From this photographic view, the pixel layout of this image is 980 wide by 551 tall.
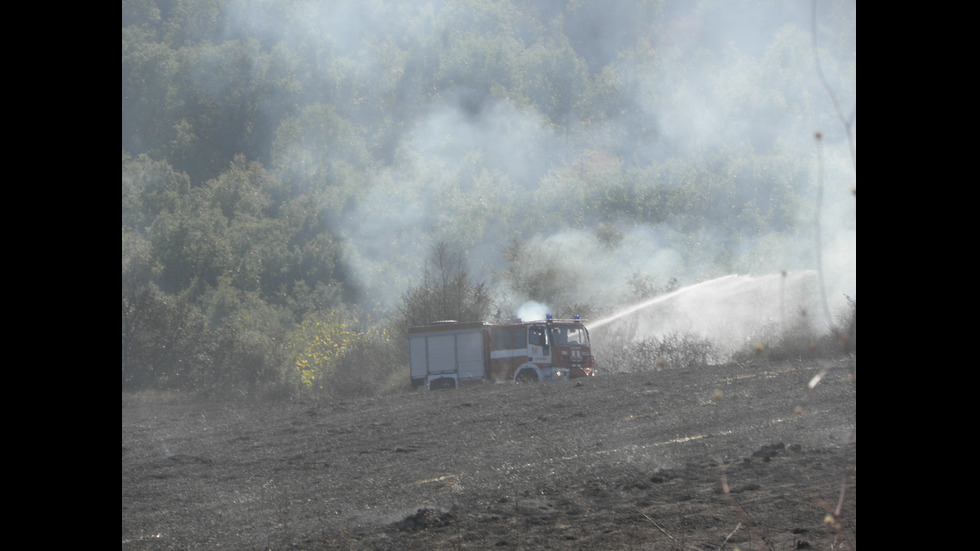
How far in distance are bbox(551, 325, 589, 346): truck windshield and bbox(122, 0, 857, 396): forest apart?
6355mm

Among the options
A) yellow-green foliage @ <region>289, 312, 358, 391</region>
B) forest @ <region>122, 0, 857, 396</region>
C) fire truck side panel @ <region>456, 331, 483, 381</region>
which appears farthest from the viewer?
forest @ <region>122, 0, 857, 396</region>

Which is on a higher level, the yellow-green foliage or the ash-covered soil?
the yellow-green foliage

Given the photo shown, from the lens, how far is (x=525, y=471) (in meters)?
8.95

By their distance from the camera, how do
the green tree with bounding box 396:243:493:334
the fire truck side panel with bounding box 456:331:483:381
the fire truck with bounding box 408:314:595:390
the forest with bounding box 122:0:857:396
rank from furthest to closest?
the forest with bounding box 122:0:857:396
the green tree with bounding box 396:243:493:334
the fire truck side panel with bounding box 456:331:483:381
the fire truck with bounding box 408:314:595:390

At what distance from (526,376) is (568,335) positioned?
136 centimetres

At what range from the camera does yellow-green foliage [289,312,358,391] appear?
27062 millimetres

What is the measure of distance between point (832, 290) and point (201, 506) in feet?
64.8

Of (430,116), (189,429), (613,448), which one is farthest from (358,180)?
(613,448)

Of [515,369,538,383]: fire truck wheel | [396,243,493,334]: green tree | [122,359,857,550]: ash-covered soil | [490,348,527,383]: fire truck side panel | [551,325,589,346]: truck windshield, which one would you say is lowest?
[122,359,857,550]: ash-covered soil

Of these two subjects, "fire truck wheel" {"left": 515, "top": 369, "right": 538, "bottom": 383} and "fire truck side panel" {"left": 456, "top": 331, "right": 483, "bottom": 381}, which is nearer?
"fire truck wheel" {"left": 515, "top": 369, "right": 538, "bottom": 383}

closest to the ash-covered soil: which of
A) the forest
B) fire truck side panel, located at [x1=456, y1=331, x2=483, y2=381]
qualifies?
fire truck side panel, located at [x1=456, y1=331, x2=483, y2=381]

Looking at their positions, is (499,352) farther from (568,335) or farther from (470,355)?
(568,335)

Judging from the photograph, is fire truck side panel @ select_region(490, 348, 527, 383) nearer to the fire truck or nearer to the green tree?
the fire truck
